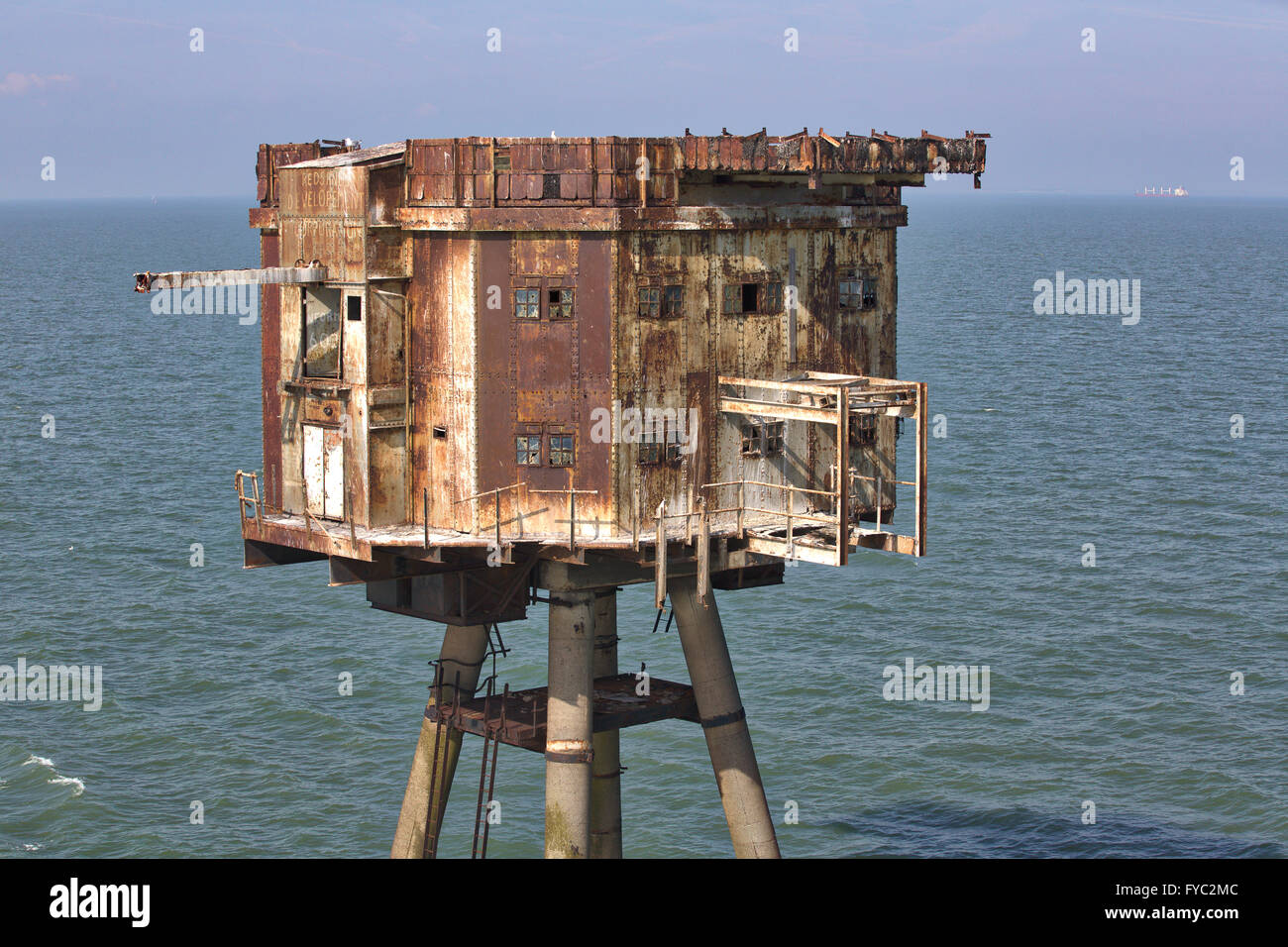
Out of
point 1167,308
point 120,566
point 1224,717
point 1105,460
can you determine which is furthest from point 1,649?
point 1167,308

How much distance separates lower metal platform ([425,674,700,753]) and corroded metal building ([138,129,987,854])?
184 cm

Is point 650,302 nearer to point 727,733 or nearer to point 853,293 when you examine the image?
point 853,293

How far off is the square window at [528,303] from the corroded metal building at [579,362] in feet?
0.16

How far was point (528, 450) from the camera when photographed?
3291cm

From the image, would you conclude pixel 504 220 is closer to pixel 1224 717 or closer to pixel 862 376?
pixel 862 376

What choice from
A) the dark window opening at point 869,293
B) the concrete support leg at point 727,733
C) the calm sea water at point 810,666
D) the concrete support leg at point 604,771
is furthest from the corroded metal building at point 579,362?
the calm sea water at point 810,666

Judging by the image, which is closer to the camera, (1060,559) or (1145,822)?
(1145,822)

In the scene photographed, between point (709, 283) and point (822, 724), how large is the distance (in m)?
25.9

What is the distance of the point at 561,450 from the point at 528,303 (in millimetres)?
2507

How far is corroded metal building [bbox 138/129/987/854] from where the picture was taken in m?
32.5

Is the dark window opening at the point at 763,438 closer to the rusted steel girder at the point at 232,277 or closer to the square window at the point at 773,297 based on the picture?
the square window at the point at 773,297

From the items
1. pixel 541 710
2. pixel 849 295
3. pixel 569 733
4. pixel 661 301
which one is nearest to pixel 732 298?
pixel 661 301

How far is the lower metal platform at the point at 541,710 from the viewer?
36594mm

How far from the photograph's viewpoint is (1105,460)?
8962 cm
